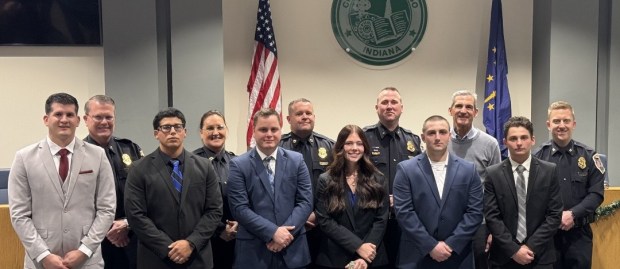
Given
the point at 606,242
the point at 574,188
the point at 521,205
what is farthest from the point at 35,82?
the point at 606,242

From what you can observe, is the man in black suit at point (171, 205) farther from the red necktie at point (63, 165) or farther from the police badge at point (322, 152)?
the police badge at point (322, 152)

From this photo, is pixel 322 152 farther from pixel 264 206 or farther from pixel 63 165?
pixel 63 165

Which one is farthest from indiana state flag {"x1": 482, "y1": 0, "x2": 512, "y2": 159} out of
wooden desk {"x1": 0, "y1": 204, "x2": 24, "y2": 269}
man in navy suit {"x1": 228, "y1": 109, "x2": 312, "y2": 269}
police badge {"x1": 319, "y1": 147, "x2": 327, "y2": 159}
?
wooden desk {"x1": 0, "y1": 204, "x2": 24, "y2": 269}

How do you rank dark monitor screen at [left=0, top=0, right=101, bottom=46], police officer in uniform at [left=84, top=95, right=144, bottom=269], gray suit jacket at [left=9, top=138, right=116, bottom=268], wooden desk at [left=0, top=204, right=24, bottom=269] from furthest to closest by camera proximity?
dark monitor screen at [left=0, top=0, right=101, bottom=46] < wooden desk at [left=0, top=204, right=24, bottom=269] < police officer in uniform at [left=84, top=95, right=144, bottom=269] < gray suit jacket at [left=9, top=138, right=116, bottom=268]

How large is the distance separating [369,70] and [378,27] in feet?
1.48

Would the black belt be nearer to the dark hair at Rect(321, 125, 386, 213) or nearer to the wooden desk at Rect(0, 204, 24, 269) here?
the dark hair at Rect(321, 125, 386, 213)

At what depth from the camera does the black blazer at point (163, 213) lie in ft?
10.0

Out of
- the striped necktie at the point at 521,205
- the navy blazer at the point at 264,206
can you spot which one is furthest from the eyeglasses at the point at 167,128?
the striped necktie at the point at 521,205

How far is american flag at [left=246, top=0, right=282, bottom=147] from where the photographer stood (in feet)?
18.2

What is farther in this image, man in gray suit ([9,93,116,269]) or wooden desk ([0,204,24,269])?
wooden desk ([0,204,24,269])

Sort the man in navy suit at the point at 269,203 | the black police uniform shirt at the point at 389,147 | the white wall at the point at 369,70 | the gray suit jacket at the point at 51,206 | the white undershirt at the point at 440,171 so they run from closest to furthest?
1. the gray suit jacket at the point at 51,206
2. the man in navy suit at the point at 269,203
3. the white undershirt at the point at 440,171
4. the black police uniform shirt at the point at 389,147
5. the white wall at the point at 369,70

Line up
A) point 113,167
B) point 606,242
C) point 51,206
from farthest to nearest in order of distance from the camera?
point 606,242, point 113,167, point 51,206

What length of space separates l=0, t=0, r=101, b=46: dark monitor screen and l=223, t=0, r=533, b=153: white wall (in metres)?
1.39

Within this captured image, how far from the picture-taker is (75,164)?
3.06 m
